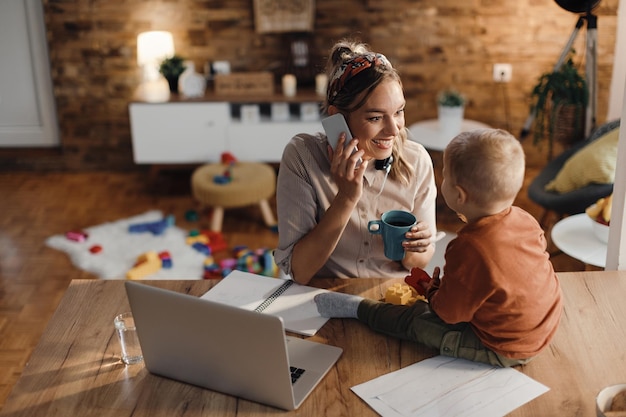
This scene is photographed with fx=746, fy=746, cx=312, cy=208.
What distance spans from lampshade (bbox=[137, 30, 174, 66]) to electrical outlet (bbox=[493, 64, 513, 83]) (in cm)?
203

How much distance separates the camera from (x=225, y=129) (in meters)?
4.58

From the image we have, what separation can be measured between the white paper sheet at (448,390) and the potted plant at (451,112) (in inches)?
115

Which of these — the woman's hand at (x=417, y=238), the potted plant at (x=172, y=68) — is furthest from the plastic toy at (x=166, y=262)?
the woman's hand at (x=417, y=238)

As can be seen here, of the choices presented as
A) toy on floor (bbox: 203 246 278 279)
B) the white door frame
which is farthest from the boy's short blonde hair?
the white door frame

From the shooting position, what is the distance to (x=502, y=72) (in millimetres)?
4688

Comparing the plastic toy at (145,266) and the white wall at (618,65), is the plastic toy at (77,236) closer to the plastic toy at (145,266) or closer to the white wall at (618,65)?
the plastic toy at (145,266)

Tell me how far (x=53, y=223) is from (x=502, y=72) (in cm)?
287

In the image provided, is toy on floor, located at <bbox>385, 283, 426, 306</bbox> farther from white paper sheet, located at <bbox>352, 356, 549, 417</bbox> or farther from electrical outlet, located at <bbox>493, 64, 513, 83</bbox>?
electrical outlet, located at <bbox>493, 64, 513, 83</bbox>

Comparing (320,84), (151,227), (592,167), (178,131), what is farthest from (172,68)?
(592,167)

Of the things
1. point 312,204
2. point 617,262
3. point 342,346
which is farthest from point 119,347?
point 617,262

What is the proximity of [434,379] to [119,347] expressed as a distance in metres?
0.64

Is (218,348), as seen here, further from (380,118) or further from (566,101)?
(566,101)

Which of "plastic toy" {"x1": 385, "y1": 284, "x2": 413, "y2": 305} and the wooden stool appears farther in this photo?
the wooden stool

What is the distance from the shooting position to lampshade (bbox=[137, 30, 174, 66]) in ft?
15.0
